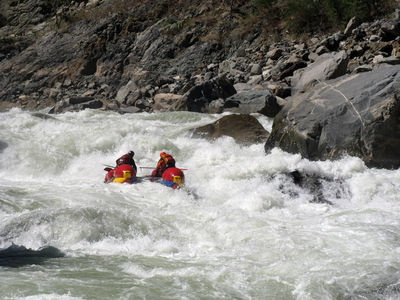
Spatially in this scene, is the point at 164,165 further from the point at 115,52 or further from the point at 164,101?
the point at 115,52

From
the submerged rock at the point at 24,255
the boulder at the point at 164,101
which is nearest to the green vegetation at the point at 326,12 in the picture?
the boulder at the point at 164,101

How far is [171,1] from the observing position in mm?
24062

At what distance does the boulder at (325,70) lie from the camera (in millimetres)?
11055

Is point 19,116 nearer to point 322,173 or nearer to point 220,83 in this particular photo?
point 220,83

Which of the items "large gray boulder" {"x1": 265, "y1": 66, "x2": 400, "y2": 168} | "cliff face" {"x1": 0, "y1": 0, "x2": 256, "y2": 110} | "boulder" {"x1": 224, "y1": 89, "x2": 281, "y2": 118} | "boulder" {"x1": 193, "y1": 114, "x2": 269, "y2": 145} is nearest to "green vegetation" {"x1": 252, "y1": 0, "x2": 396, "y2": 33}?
"cliff face" {"x1": 0, "y1": 0, "x2": 256, "y2": 110}

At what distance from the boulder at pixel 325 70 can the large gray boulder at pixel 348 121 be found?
10.8ft

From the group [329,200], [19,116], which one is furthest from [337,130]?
[19,116]

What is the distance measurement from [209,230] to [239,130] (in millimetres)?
4434

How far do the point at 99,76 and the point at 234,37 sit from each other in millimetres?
7663

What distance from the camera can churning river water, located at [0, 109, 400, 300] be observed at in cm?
327

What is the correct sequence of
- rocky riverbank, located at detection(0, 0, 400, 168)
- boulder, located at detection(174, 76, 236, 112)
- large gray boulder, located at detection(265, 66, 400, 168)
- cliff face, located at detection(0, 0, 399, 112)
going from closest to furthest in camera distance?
large gray boulder, located at detection(265, 66, 400, 168), rocky riverbank, located at detection(0, 0, 400, 168), boulder, located at detection(174, 76, 236, 112), cliff face, located at detection(0, 0, 399, 112)

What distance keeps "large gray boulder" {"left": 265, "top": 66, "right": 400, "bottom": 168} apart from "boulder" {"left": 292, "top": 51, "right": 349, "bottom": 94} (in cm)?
330

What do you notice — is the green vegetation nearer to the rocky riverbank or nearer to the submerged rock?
the rocky riverbank

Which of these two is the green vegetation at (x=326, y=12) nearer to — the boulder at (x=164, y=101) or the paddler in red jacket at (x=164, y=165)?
the boulder at (x=164, y=101)
